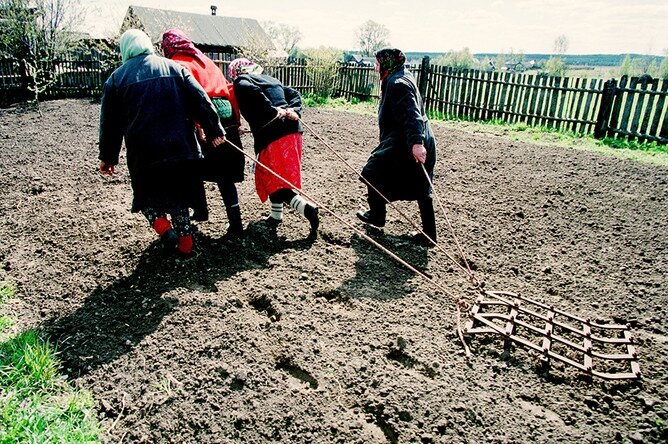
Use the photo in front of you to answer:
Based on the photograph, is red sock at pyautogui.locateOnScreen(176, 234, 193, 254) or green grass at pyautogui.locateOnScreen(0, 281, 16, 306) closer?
green grass at pyautogui.locateOnScreen(0, 281, 16, 306)

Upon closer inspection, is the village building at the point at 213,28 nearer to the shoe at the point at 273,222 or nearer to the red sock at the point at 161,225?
the shoe at the point at 273,222

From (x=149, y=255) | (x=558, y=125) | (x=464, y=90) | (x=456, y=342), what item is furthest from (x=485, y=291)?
(x=464, y=90)

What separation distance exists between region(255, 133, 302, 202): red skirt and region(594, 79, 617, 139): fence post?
25.1ft

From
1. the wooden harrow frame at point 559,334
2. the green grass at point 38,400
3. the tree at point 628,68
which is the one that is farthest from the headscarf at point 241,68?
the tree at point 628,68

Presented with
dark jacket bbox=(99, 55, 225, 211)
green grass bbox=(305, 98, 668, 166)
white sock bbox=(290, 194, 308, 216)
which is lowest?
white sock bbox=(290, 194, 308, 216)

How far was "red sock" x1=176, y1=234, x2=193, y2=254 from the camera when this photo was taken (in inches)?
145

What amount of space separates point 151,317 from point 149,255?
0.98 metres

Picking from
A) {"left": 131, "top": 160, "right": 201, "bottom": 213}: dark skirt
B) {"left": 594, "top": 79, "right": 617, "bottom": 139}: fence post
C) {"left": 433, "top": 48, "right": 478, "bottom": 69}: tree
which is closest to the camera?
{"left": 131, "top": 160, "right": 201, "bottom": 213}: dark skirt

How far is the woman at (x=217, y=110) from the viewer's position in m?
3.62

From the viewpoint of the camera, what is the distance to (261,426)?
221 cm

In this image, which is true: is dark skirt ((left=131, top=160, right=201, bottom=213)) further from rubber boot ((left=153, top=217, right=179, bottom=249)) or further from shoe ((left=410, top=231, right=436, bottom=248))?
shoe ((left=410, top=231, right=436, bottom=248))

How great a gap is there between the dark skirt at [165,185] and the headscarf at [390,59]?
5.89 ft

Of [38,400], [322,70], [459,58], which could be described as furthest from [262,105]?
[459,58]

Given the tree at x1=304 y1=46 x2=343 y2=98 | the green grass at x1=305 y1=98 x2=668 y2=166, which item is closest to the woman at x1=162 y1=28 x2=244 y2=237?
the green grass at x1=305 y1=98 x2=668 y2=166
